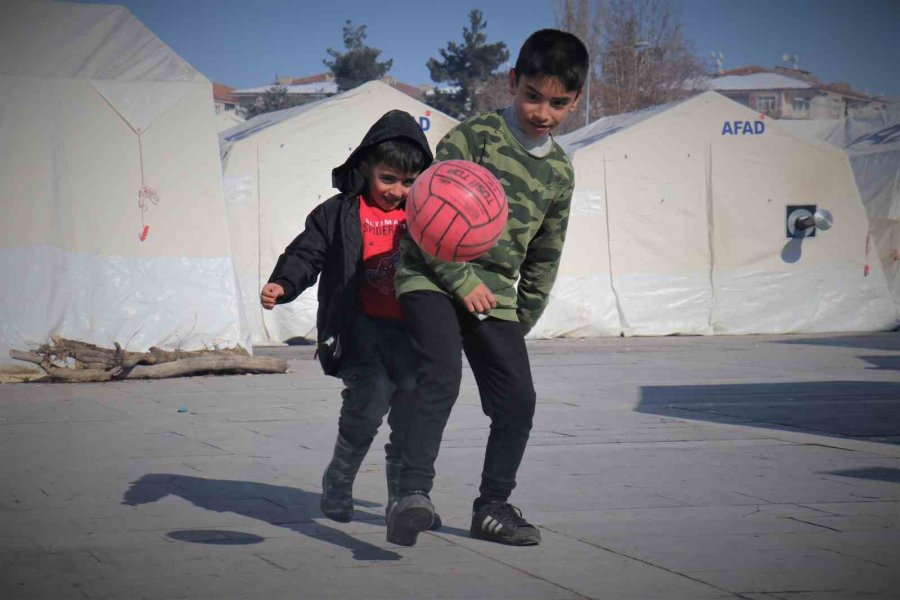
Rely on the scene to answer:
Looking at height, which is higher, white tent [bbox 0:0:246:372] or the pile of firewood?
white tent [bbox 0:0:246:372]

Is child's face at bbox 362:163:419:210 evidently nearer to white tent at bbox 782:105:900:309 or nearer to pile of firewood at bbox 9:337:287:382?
pile of firewood at bbox 9:337:287:382

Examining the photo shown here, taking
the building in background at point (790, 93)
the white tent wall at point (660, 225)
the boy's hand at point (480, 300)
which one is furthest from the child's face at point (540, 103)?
the building in background at point (790, 93)

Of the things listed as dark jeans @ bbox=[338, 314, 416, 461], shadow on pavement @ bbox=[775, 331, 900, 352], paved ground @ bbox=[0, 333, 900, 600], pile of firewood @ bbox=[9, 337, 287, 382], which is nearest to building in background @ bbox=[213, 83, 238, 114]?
shadow on pavement @ bbox=[775, 331, 900, 352]

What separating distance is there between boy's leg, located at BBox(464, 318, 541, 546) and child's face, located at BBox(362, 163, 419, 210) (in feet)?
2.14

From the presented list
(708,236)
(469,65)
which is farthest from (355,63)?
(708,236)

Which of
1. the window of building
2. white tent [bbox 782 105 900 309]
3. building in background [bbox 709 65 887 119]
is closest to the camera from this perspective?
white tent [bbox 782 105 900 309]

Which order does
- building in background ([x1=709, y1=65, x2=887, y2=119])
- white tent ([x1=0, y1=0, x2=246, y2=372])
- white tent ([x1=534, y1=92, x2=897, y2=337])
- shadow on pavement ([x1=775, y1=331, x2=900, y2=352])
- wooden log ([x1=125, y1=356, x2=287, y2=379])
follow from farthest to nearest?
building in background ([x1=709, y1=65, x2=887, y2=119]) < white tent ([x1=534, y1=92, x2=897, y2=337]) < shadow on pavement ([x1=775, y1=331, x2=900, y2=352]) < white tent ([x1=0, y1=0, x2=246, y2=372]) < wooden log ([x1=125, y1=356, x2=287, y2=379])

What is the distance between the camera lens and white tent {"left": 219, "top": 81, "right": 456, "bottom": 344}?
15.5m

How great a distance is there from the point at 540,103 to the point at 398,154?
583mm

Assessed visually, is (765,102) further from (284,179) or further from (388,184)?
(388,184)

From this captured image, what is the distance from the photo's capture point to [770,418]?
7.79 metres

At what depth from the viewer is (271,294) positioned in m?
4.12

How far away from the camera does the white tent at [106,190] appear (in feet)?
37.0

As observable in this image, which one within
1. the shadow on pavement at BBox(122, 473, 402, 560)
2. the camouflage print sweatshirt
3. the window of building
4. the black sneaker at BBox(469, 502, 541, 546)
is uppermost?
the window of building
